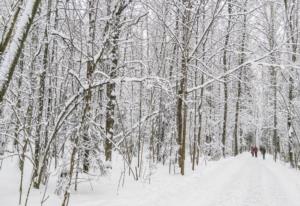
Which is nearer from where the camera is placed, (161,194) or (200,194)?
(161,194)

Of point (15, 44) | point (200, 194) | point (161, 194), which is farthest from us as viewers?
point (200, 194)

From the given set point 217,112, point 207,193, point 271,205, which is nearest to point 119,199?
point 207,193

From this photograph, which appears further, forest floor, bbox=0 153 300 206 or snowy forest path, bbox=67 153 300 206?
snowy forest path, bbox=67 153 300 206

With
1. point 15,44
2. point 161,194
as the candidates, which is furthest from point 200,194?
point 15,44

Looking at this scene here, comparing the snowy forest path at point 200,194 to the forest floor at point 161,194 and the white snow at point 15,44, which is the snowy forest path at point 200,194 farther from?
the white snow at point 15,44

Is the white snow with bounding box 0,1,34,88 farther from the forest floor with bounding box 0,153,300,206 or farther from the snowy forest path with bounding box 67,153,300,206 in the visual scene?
the snowy forest path with bounding box 67,153,300,206

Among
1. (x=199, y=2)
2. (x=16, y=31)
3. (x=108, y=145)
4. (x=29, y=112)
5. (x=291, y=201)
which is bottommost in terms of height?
(x=291, y=201)

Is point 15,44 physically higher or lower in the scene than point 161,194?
higher

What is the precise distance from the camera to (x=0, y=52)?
142 inches

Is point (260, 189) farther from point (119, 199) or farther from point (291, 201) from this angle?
point (119, 199)

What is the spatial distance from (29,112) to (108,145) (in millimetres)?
3783

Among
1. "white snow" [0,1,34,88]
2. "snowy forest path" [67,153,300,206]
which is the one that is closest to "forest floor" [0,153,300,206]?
"snowy forest path" [67,153,300,206]

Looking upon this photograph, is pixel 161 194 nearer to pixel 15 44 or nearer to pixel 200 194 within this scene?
pixel 200 194

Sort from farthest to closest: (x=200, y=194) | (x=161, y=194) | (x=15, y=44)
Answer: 1. (x=200, y=194)
2. (x=161, y=194)
3. (x=15, y=44)
